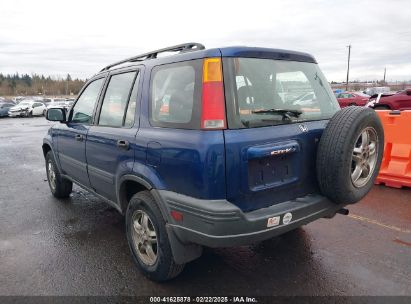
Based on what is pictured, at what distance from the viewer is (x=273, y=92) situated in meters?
2.71

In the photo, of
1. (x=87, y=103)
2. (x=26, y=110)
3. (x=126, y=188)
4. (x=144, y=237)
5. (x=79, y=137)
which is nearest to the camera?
(x=144, y=237)

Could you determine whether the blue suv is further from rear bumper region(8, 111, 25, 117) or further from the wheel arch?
rear bumper region(8, 111, 25, 117)

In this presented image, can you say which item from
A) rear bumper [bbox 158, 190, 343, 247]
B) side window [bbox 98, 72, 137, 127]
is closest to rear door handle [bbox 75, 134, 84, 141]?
side window [bbox 98, 72, 137, 127]

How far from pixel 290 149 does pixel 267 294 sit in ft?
3.97

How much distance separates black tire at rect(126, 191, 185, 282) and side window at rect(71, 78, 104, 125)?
1512 millimetres

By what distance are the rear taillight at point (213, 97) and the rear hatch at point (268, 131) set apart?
0.16 feet

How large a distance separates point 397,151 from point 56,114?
5450 mm

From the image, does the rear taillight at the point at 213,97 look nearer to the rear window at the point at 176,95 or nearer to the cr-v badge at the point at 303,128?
the rear window at the point at 176,95

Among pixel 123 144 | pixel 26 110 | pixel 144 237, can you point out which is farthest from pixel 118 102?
pixel 26 110

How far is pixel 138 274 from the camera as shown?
3.08 metres

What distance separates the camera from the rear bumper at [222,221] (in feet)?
7.48

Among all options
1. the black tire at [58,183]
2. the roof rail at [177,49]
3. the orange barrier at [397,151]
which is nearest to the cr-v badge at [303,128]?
the roof rail at [177,49]

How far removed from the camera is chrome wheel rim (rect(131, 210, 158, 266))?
292 centimetres

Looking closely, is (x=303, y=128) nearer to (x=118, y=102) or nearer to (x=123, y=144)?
(x=123, y=144)
